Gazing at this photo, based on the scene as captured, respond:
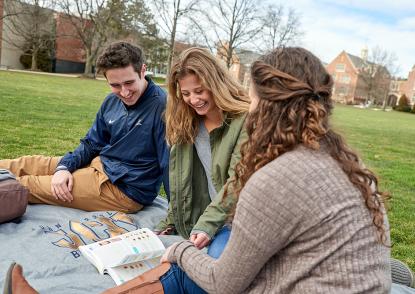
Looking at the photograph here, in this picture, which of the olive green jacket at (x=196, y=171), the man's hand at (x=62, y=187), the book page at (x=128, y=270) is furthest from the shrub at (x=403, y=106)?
the book page at (x=128, y=270)

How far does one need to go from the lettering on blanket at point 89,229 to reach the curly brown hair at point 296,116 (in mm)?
1766

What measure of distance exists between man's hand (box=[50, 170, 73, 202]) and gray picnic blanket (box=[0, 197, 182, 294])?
12 centimetres

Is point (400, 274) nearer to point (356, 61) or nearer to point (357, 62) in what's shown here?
point (357, 62)

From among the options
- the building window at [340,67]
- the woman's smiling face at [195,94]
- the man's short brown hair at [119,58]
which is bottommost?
the woman's smiling face at [195,94]

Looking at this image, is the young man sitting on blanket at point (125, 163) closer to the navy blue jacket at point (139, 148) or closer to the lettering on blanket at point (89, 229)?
the navy blue jacket at point (139, 148)

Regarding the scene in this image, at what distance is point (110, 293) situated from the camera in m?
1.83

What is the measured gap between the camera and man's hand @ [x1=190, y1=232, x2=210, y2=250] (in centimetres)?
240

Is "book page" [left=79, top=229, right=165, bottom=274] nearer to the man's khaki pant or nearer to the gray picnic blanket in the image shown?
the gray picnic blanket

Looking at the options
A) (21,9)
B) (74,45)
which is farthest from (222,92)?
(74,45)

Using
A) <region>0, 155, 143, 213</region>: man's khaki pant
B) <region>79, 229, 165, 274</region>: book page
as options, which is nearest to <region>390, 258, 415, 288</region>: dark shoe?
<region>79, 229, 165, 274</region>: book page

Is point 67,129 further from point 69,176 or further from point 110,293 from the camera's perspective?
point 110,293

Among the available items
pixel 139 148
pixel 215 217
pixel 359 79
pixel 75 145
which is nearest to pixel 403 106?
pixel 359 79

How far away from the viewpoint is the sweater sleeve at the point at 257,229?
1.36 metres

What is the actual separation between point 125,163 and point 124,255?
3.80ft
